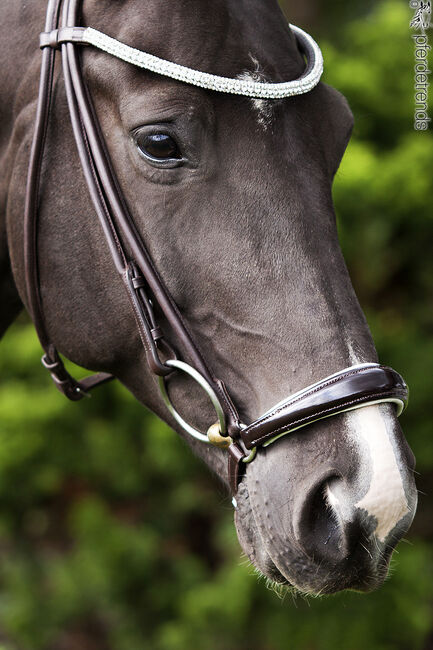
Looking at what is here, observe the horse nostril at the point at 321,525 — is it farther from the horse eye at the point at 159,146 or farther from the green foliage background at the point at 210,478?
the green foliage background at the point at 210,478

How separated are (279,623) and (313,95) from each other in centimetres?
319

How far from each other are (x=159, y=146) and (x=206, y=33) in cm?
35

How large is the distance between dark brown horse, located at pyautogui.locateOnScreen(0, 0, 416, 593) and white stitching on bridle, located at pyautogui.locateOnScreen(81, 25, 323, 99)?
32mm

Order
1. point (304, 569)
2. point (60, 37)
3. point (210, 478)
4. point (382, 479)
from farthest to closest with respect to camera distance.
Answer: point (210, 478)
point (60, 37)
point (304, 569)
point (382, 479)

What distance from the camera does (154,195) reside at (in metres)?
1.99

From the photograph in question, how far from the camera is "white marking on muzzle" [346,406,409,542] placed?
1679 millimetres

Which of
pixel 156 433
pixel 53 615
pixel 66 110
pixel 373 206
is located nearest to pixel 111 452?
pixel 156 433

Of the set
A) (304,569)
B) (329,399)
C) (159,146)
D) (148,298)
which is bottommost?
(304,569)

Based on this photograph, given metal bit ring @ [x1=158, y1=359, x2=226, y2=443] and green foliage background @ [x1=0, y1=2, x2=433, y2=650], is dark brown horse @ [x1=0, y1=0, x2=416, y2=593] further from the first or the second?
green foliage background @ [x1=0, y1=2, x2=433, y2=650]

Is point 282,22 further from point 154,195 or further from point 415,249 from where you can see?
point 415,249

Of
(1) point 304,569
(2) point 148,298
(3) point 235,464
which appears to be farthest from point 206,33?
(1) point 304,569

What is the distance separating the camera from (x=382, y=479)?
168cm

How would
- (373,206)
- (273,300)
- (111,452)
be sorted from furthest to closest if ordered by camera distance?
(111,452) < (373,206) < (273,300)

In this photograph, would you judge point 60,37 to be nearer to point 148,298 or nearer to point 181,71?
point 181,71
